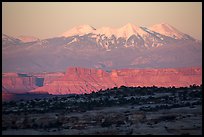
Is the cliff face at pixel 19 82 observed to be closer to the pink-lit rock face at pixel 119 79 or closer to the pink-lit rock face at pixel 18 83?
the pink-lit rock face at pixel 18 83

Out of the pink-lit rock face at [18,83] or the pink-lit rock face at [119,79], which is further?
the pink-lit rock face at [18,83]

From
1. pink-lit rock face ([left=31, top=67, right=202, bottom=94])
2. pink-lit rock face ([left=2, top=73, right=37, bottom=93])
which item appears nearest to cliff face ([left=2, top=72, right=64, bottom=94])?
pink-lit rock face ([left=2, top=73, right=37, bottom=93])

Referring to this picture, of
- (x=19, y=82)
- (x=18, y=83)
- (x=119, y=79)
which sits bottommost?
(x=119, y=79)

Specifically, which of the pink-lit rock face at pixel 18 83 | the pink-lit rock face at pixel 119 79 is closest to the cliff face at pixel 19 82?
the pink-lit rock face at pixel 18 83

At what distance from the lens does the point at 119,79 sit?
166m

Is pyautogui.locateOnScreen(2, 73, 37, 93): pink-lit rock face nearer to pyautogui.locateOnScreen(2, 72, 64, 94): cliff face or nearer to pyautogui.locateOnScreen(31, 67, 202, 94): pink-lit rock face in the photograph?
pyautogui.locateOnScreen(2, 72, 64, 94): cliff face

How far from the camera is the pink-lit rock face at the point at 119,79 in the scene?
6265 inches

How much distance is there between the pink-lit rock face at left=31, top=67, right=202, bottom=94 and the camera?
522ft

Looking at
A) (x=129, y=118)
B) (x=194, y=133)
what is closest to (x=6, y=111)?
(x=129, y=118)

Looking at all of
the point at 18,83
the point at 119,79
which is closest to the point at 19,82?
the point at 18,83

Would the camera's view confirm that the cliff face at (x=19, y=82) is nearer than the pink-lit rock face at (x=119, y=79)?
No

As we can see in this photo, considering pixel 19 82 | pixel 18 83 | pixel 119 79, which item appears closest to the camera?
pixel 119 79

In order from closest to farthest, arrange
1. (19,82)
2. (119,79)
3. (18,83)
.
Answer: (119,79) < (18,83) < (19,82)

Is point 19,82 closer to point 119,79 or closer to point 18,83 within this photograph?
point 18,83
